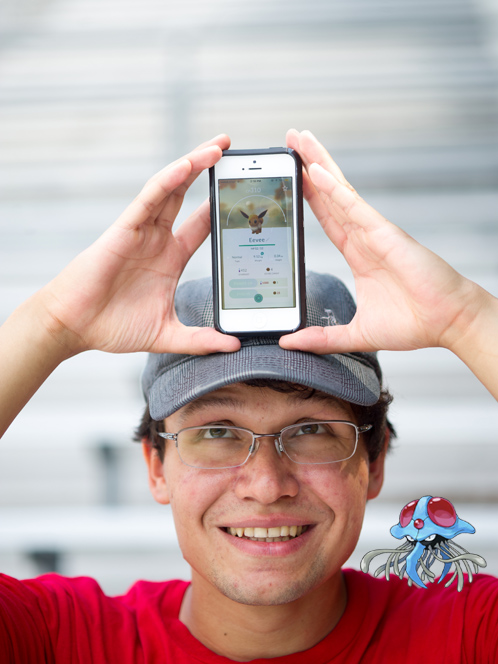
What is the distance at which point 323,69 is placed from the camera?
340 cm

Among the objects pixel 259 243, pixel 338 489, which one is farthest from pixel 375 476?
pixel 259 243

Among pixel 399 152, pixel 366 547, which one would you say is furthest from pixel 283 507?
pixel 399 152

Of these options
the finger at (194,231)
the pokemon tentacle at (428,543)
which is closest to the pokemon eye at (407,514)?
the pokemon tentacle at (428,543)

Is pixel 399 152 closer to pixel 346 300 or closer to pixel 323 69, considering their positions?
pixel 323 69

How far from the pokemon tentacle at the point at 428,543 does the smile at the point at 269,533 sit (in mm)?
153

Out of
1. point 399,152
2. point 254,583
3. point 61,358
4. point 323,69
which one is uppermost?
point 323,69

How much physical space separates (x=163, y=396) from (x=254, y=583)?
13.8 inches

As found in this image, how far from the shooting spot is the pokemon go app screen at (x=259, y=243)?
1.23 m

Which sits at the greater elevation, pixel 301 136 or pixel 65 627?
pixel 301 136

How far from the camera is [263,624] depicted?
1.33 meters

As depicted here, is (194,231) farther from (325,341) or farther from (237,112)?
(237,112)

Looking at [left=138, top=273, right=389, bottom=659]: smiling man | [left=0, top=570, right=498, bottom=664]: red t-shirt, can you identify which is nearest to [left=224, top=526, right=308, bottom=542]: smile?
[left=138, top=273, right=389, bottom=659]: smiling man

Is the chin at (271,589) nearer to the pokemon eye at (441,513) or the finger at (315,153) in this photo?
the pokemon eye at (441,513)

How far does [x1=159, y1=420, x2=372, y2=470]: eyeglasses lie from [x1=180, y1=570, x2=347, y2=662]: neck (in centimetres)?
25
